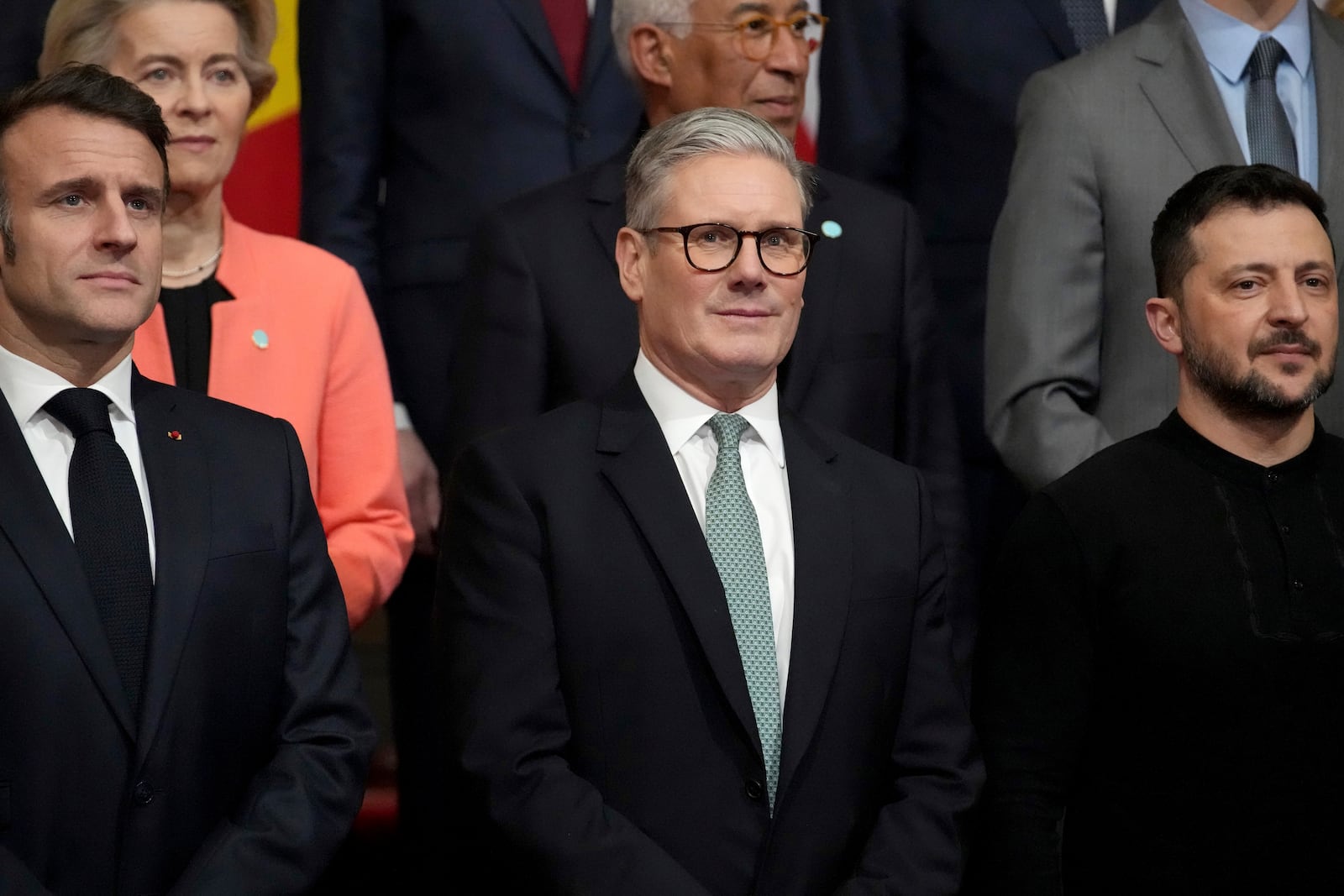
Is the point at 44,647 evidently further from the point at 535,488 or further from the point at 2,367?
the point at 535,488

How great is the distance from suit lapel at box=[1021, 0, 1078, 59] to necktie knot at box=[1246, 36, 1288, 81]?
438mm

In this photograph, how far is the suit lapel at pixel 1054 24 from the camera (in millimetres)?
3721

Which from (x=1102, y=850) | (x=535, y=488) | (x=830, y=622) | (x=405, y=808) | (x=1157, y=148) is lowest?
(x=405, y=808)

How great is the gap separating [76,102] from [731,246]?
93 centimetres

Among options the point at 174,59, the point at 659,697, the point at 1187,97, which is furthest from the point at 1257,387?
the point at 174,59

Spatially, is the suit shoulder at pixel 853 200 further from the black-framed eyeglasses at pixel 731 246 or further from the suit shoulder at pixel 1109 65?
the black-framed eyeglasses at pixel 731 246

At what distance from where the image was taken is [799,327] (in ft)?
10.5

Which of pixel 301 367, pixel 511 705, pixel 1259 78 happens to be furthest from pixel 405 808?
pixel 1259 78

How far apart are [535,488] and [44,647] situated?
681 mm

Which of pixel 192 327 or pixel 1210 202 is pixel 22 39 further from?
pixel 1210 202

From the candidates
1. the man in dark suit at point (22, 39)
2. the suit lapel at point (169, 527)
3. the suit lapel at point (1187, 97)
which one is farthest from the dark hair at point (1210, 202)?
the man in dark suit at point (22, 39)

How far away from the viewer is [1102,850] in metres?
2.74

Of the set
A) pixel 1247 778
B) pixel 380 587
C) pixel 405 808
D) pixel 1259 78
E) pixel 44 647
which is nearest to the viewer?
pixel 44 647

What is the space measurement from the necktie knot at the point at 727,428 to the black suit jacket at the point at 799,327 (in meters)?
0.43
